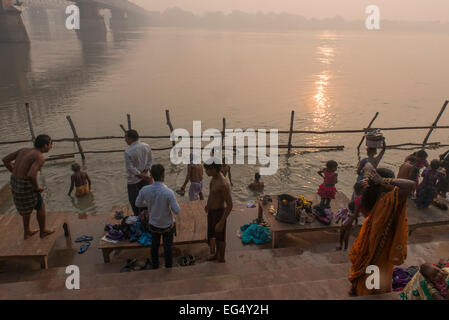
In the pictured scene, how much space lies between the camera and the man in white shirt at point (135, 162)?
211 inches

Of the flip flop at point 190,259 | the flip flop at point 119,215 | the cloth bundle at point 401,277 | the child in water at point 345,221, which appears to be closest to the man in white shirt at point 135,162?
the flip flop at point 119,215

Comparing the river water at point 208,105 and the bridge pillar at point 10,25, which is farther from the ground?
the bridge pillar at point 10,25

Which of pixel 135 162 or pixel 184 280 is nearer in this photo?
pixel 184 280

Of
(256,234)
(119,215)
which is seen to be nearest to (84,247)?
(119,215)

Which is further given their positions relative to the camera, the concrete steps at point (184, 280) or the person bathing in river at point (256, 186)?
the person bathing in river at point (256, 186)

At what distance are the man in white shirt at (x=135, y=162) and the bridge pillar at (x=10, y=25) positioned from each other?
6149cm

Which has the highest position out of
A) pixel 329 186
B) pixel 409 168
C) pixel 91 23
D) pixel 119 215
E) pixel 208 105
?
pixel 91 23

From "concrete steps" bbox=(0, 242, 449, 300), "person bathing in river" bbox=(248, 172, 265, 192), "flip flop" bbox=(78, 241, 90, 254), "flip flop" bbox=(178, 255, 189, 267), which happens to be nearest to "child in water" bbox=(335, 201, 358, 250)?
"concrete steps" bbox=(0, 242, 449, 300)

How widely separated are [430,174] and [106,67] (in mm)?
39660

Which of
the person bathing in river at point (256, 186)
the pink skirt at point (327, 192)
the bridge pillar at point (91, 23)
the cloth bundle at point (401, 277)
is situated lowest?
the person bathing in river at point (256, 186)

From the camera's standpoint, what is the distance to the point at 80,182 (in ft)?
28.4

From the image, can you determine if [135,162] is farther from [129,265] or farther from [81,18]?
[81,18]

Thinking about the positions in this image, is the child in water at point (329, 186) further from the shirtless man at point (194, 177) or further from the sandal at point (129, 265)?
the sandal at point (129, 265)

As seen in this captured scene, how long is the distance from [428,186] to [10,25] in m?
67.3
